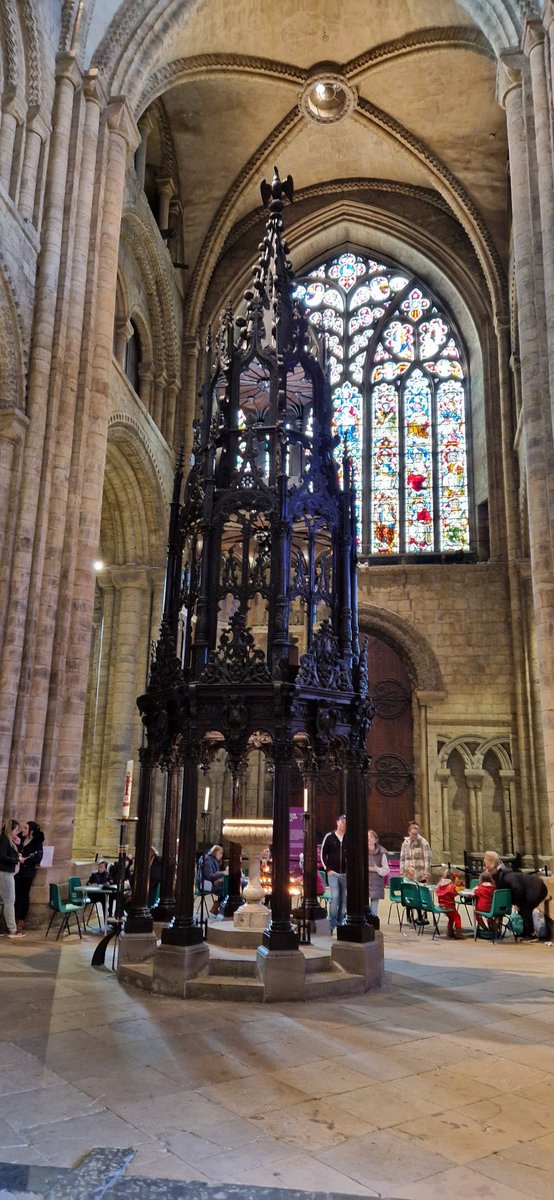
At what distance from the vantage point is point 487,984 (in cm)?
686

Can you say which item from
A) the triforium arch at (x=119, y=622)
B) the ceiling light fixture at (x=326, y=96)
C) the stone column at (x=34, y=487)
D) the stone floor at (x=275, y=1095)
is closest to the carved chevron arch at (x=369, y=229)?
the ceiling light fixture at (x=326, y=96)

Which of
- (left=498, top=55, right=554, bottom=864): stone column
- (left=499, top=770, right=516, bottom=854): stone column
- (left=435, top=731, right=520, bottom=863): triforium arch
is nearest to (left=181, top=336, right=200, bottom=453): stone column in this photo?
(left=498, top=55, right=554, bottom=864): stone column

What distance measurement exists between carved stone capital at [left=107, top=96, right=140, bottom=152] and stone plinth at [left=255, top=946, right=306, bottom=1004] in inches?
486

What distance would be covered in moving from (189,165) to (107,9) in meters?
6.19

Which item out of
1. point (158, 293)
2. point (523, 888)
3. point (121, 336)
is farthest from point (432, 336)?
point (523, 888)

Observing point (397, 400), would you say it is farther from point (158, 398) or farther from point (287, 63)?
point (287, 63)

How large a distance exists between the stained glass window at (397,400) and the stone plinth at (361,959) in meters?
12.9

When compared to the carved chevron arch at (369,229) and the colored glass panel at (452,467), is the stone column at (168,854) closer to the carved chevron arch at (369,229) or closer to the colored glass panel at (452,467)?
the colored glass panel at (452,467)

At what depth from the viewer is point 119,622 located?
16359 mm

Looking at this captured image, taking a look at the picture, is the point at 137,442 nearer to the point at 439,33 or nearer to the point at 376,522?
the point at 376,522

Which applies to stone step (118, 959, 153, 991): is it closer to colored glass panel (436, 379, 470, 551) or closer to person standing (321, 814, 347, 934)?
person standing (321, 814, 347, 934)

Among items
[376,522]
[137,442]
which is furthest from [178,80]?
[376,522]

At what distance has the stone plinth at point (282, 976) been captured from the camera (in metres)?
6.02

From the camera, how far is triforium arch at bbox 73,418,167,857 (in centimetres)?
1506
